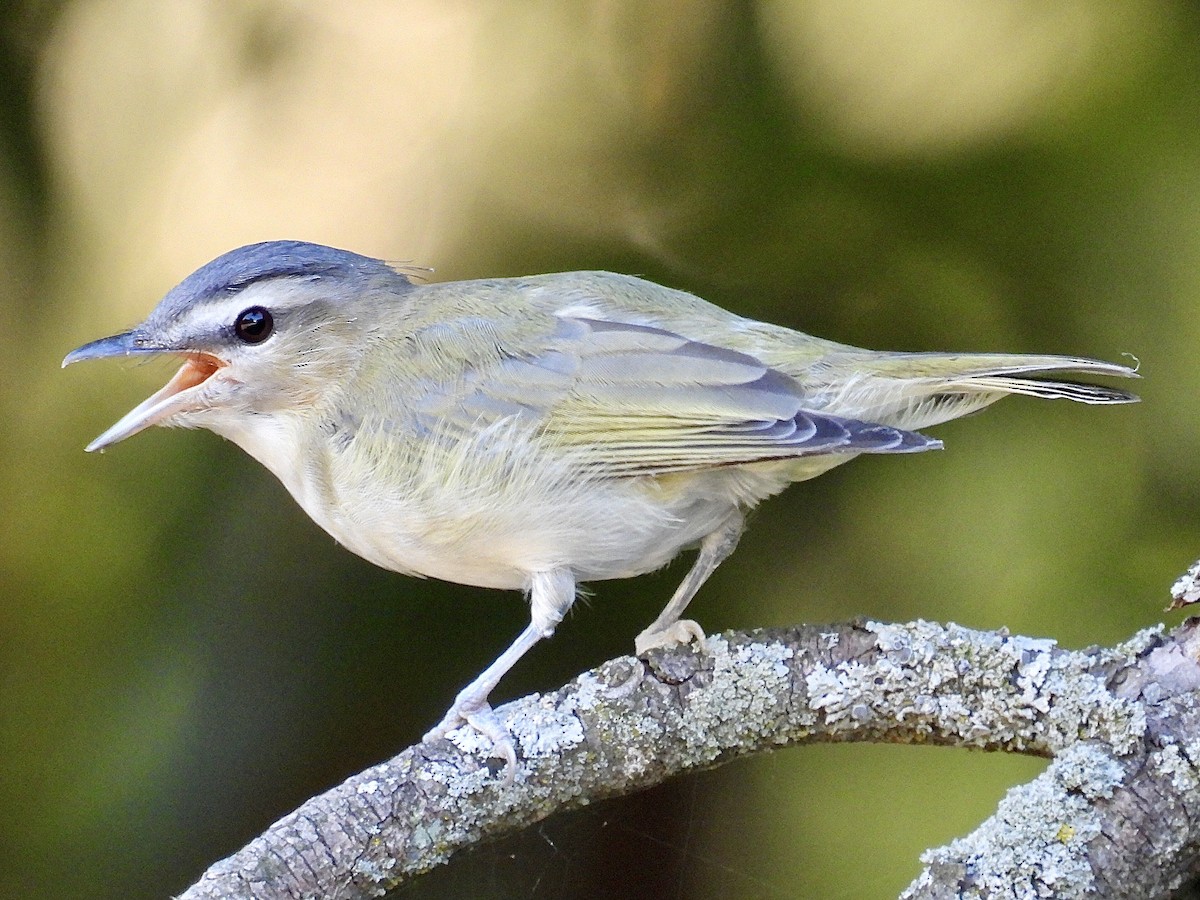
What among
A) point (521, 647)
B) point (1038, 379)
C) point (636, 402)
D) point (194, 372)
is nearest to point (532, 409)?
point (636, 402)

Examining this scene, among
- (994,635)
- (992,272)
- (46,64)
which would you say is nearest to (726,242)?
(992,272)

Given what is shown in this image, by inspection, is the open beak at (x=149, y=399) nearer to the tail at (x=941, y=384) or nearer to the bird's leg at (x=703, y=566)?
the bird's leg at (x=703, y=566)

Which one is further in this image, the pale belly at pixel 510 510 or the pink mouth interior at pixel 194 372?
the pink mouth interior at pixel 194 372

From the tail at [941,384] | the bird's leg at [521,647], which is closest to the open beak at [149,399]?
the bird's leg at [521,647]

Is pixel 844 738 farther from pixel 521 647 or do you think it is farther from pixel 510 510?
pixel 510 510

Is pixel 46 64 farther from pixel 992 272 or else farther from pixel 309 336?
pixel 992 272

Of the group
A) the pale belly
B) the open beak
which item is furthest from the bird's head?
the pale belly

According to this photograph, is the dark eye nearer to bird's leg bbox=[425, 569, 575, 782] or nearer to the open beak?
the open beak
